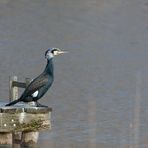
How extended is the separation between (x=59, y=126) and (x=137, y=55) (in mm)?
7611

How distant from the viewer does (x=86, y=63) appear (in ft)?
65.5

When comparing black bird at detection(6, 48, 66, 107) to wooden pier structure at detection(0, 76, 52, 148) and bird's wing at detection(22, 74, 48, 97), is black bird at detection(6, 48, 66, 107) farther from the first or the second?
wooden pier structure at detection(0, 76, 52, 148)

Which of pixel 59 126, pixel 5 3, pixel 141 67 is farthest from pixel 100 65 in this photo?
pixel 5 3

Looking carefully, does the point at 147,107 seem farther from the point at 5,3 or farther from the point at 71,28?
the point at 5,3

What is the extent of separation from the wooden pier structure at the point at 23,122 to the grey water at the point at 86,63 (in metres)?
0.44

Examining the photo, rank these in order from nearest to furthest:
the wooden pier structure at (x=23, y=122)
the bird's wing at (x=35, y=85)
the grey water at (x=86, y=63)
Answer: the wooden pier structure at (x=23, y=122) → the bird's wing at (x=35, y=85) → the grey water at (x=86, y=63)

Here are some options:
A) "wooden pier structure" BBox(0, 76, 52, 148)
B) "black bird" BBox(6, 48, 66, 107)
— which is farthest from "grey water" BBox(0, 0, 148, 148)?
"black bird" BBox(6, 48, 66, 107)

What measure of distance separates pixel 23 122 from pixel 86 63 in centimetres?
820

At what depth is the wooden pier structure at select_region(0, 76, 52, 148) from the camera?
461 inches

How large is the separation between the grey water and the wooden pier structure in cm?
44

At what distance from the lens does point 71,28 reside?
24.6m

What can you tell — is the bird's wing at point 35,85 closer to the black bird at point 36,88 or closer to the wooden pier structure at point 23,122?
the black bird at point 36,88

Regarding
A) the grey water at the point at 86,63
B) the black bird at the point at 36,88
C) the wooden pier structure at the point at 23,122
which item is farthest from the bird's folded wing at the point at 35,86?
the grey water at the point at 86,63

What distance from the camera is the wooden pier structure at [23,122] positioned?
1172 centimetres
